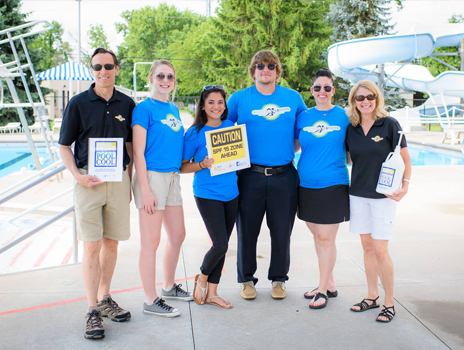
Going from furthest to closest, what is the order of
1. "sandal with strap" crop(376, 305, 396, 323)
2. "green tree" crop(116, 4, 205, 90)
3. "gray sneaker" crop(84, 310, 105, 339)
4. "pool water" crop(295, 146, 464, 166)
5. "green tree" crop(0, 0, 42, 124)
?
"green tree" crop(116, 4, 205, 90) < "green tree" crop(0, 0, 42, 124) < "pool water" crop(295, 146, 464, 166) < "sandal with strap" crop(376, 305, 396, 323) < "gray sneaker" crop(84, 310, 105, 339)

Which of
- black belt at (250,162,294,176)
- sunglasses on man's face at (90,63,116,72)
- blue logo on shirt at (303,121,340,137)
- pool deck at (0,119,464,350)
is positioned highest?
sunglasses on man's face at (90,63,116,72)

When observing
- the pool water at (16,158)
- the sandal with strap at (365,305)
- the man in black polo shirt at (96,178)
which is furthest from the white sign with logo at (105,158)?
the pool water at (16,158)

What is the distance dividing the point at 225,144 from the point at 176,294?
54.5 inches

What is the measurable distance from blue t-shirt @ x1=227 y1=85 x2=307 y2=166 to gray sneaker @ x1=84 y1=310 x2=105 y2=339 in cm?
173

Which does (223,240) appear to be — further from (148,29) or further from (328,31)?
(148,29)

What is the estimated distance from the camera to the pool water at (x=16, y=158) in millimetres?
15509

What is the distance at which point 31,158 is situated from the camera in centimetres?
1792

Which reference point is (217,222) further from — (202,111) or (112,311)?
(112,311)

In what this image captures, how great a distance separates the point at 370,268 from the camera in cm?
383

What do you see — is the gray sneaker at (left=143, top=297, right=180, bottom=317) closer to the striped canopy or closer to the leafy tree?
the striped canopy

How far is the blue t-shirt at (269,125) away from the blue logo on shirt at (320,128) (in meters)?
0.21

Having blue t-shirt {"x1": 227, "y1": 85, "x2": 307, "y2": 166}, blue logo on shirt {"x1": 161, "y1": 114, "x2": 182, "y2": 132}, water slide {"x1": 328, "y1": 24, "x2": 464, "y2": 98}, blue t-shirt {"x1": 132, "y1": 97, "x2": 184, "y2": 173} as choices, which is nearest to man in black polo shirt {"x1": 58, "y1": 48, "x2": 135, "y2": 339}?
blue t-shirt {"x1": 132, "y1": 97, "x2": 184, "y2": 173}

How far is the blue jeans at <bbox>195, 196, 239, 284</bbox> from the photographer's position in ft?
12.4

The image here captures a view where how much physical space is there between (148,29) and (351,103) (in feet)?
270
